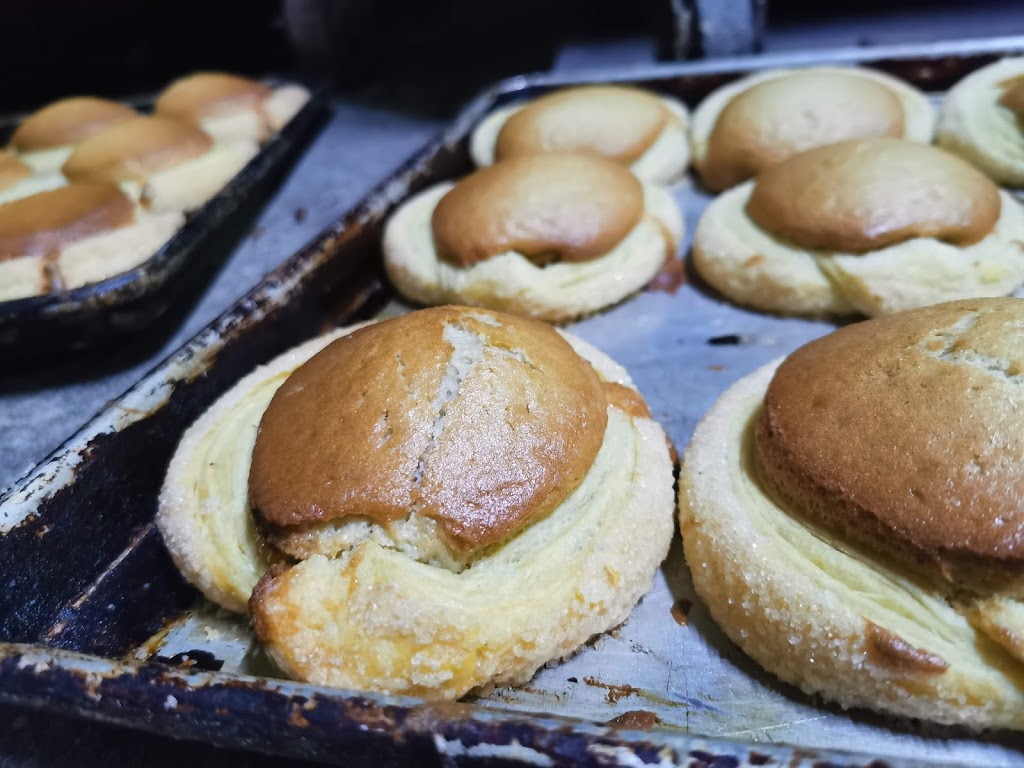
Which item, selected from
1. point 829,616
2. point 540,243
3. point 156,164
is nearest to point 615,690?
point 829,616

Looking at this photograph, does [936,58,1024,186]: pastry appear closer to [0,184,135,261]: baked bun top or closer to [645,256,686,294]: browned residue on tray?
[645,256,686,294]: browned residue on tray

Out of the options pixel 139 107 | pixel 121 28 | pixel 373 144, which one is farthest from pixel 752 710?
pixel 121 28

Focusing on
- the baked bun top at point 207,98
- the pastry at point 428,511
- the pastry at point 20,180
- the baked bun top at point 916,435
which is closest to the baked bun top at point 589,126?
the pastry at point 428,511

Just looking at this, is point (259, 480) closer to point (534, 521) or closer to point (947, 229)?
point (534, 521)

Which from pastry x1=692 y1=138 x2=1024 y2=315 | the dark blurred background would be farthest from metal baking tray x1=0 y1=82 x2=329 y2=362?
the dark blurred background

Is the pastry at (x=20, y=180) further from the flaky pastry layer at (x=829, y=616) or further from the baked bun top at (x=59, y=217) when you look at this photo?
the flaky pastry layer at (x=829, y=616)

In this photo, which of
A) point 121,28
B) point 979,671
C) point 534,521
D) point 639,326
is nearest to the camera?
point 979,671
